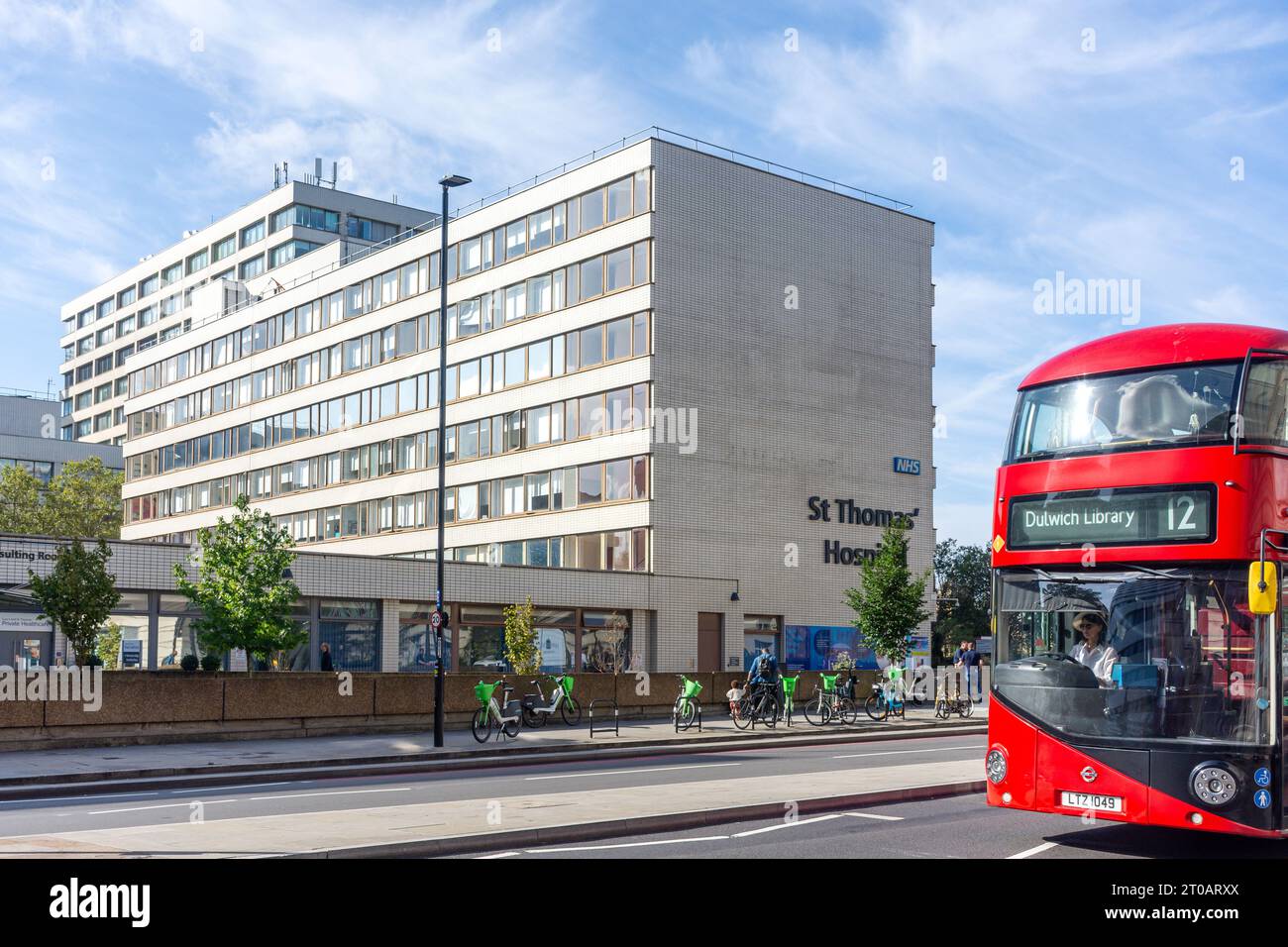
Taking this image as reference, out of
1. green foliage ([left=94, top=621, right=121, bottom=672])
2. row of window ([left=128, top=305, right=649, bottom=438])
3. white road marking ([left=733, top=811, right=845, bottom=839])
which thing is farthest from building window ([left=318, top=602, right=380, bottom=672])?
white road marking ([left=733, top=811, right=845, bottom=839])

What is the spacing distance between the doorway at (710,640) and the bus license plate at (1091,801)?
36246 millimetres

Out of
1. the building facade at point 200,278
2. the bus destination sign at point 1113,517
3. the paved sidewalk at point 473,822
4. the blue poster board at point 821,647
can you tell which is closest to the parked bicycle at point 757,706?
the paved sidewalk at point 473,822

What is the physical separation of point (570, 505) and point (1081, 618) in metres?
38.0

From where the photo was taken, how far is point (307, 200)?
274 feet

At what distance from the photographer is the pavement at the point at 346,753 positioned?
66.3ft

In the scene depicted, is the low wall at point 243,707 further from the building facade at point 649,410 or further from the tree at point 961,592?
the tree at point 961,592

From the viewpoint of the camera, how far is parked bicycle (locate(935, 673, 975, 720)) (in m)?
36.7

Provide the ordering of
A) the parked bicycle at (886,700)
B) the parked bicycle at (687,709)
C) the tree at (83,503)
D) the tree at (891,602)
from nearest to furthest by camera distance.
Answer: the parked bicycle at (687,709)
the parked bicycle at (886,700)
the tree at (891,602)
the tree at (83,503)

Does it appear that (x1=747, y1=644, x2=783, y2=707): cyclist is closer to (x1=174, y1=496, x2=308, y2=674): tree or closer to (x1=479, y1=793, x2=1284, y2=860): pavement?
(x1=174, y1=496, x2=308, y2=674): tree

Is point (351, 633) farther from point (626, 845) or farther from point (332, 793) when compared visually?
point (626, 845)

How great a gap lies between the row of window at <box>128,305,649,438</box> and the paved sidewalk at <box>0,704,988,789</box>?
18.4m

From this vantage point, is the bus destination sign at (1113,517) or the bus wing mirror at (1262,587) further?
the bus destination sign at (1113,517)
